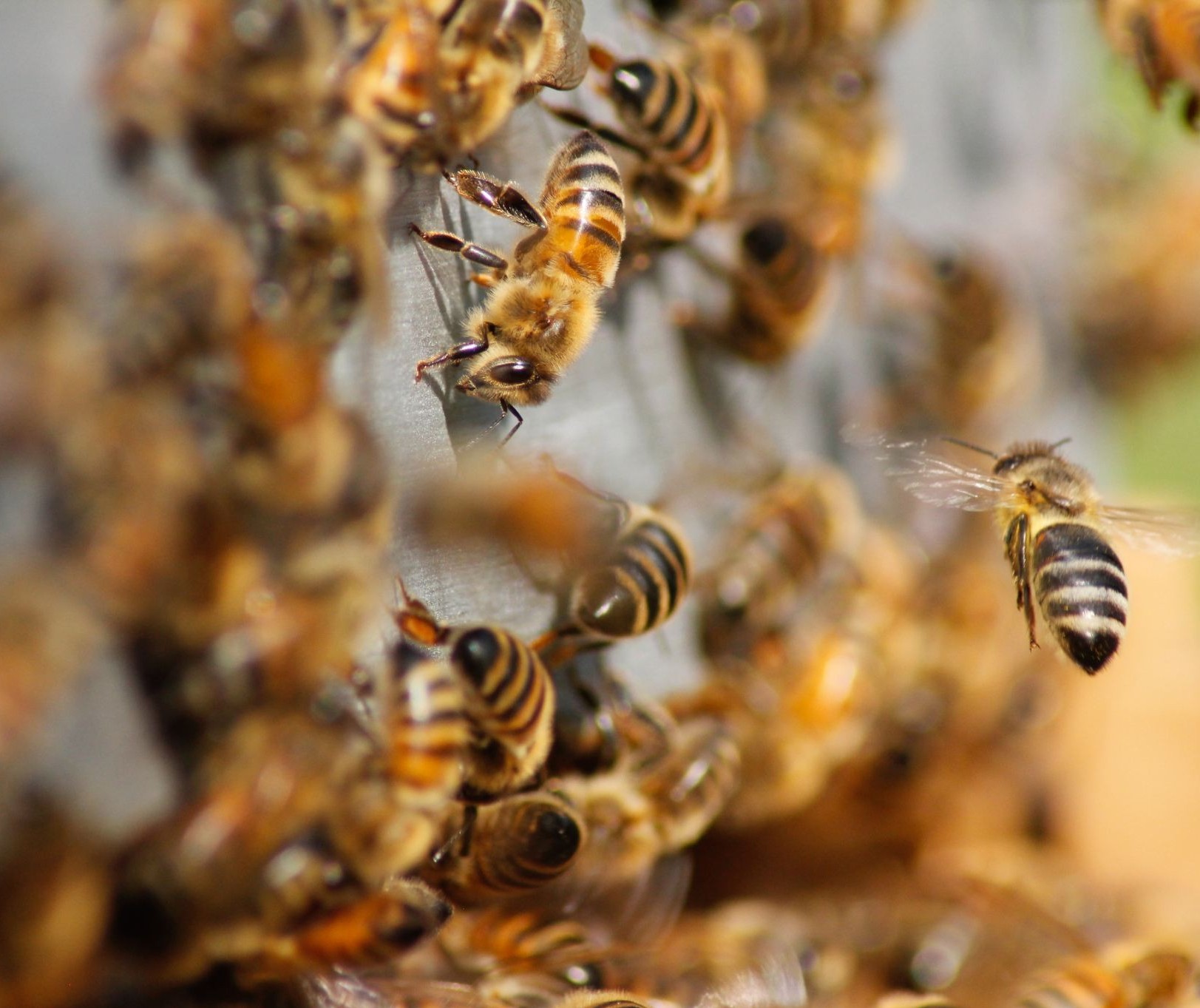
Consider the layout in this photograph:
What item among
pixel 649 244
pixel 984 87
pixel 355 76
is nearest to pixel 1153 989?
pixel 649 244

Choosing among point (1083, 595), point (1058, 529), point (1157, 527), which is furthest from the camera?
point (1157, 527)

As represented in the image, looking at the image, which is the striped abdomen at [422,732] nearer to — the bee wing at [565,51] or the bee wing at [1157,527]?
the bee wing at [565,51]

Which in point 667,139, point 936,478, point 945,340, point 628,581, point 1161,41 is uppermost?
point 1161,41

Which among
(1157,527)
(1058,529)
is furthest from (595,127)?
(1157,527)

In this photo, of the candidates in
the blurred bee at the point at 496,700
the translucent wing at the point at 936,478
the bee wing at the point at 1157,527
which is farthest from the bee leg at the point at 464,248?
the bee wing at the point at 1157,527

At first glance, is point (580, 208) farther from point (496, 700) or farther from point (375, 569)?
point (496, 700)

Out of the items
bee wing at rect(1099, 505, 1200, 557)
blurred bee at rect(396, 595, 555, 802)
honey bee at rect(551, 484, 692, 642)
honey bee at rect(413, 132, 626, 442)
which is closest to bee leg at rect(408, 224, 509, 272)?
honey bee at rect(413, 132, 626, 442)
